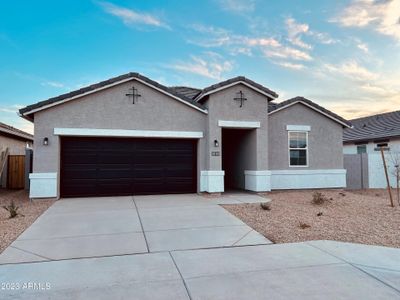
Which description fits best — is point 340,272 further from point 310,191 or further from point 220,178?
point 310,191

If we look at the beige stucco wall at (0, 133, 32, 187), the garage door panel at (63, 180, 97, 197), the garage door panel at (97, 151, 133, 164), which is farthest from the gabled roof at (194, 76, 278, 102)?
the beige stucco wall at (0, 133, 32, 187)

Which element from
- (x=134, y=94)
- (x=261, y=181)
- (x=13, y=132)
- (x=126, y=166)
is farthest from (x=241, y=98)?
(x=13, y=132)

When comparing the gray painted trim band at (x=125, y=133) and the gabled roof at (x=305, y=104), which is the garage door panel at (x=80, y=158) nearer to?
the gray painted trim band at (x=125, y=133)

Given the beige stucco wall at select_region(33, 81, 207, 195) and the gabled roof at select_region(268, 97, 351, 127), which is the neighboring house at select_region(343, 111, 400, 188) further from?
the beige stucco wall at select_region(33, 81, 207, 195)

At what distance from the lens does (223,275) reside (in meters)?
4.30

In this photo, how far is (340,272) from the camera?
4430 millimetres

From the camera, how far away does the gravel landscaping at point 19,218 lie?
6.31 m

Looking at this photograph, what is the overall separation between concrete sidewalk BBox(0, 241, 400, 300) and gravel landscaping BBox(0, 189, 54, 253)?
6.21ft

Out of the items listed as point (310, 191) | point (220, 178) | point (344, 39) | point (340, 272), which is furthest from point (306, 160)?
point (340, 272)

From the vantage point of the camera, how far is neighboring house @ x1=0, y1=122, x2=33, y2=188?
52.7 ft

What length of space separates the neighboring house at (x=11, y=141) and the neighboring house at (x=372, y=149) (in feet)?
60.9

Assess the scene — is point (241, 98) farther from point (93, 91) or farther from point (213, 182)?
point (93, 91)

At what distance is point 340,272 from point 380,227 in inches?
146

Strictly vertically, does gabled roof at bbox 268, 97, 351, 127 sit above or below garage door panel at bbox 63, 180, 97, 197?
above
